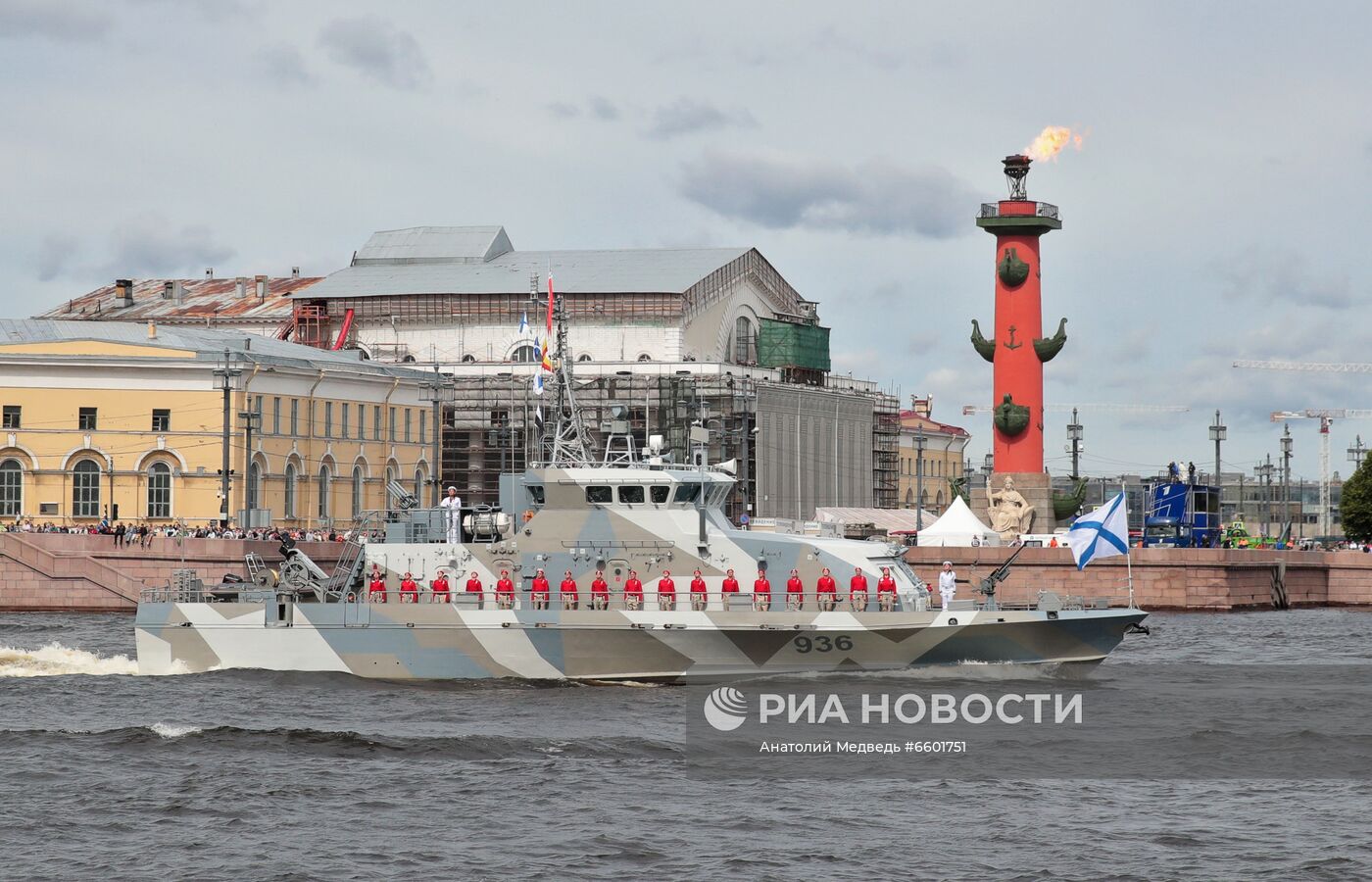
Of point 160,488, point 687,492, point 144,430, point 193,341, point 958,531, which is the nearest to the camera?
point 687,492

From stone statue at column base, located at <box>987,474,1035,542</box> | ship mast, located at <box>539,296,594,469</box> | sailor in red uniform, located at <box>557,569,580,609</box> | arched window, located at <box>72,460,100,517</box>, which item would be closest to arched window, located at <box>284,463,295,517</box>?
arched window, located at <box>72,460,100,517</box>

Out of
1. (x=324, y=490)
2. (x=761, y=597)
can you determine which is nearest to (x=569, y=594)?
(x=761, y=597)

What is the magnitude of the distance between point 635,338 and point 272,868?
77.8 meters

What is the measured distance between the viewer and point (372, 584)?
117 feet

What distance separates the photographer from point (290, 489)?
7925 cm

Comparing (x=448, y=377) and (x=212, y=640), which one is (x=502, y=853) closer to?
(x=212, y=640)

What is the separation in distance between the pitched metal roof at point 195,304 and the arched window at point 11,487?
91.6 feet

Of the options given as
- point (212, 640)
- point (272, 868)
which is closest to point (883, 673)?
point (212, 640)

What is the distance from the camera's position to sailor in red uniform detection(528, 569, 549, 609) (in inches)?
1368

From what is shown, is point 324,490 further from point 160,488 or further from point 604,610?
point 604,610

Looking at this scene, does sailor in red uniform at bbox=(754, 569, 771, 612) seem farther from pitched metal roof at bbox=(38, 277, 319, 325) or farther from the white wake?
pitched metal roof at bbox=(38, 277, 319, 325)

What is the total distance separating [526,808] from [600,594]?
9.99 meters

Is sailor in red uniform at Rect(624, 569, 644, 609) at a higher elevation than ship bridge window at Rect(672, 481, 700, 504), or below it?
below

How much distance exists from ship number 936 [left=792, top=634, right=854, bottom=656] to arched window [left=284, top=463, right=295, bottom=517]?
157 feet
